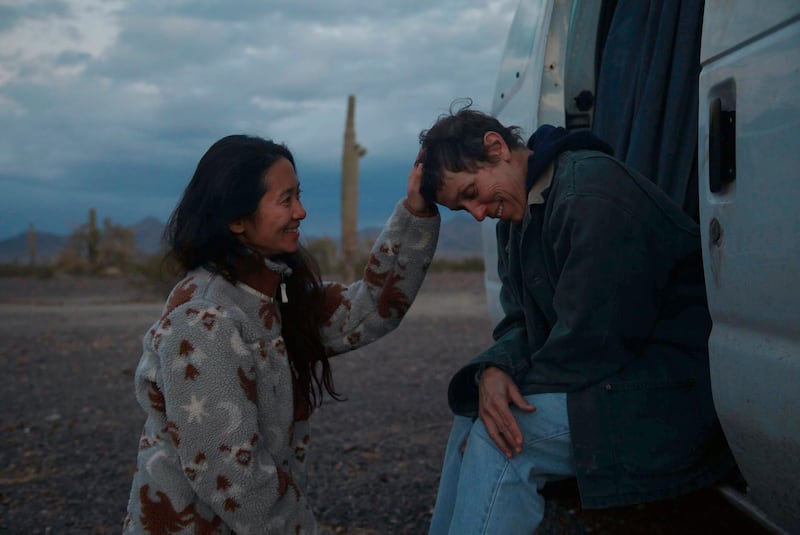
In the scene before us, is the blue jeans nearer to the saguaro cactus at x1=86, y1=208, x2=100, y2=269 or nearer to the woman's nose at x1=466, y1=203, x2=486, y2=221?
the woman's nose at x1=466, y1=203, x2=486, y2=221

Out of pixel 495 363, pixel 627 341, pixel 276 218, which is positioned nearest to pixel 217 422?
pixel 276 218

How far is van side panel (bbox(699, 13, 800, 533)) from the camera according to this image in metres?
1.49

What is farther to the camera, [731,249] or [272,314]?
[272,314]

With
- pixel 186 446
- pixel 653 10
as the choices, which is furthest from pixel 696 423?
pixel 653 10

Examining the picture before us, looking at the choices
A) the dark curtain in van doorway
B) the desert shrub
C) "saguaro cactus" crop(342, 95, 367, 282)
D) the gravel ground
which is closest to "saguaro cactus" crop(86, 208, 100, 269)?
the desert shrub

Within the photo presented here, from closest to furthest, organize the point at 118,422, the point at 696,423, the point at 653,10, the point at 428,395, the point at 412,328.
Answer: the point at 696,423 → the point at 653,10 → the point at 118,422 → the point at 428,395 → the point at 412,328

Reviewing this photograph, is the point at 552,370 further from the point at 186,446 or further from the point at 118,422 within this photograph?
the point at 118,422

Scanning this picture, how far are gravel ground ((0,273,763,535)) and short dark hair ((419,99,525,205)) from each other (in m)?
0.89

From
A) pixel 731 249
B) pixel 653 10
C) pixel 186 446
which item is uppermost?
pixel 653 10

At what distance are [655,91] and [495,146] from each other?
757 mm

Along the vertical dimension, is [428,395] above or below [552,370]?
below

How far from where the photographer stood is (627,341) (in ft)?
6.63

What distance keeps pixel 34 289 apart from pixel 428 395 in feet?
42.7

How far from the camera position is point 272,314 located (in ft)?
7.55
